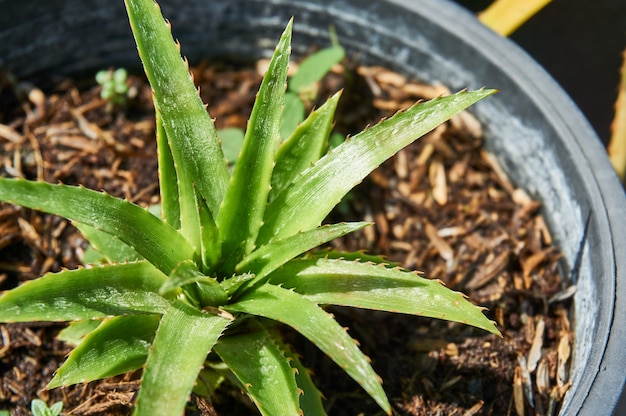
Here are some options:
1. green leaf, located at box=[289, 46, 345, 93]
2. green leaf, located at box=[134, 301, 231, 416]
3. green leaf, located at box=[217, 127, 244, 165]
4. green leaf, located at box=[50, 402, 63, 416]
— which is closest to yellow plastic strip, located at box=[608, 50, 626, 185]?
green leaf, located at box=[289, 46, 345, 93]

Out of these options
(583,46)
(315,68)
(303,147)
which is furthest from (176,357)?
(583,46)

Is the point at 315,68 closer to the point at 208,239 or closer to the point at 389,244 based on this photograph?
the point at 389,244

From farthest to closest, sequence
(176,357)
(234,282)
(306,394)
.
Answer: (306,394) → (234,282) → (176,357)

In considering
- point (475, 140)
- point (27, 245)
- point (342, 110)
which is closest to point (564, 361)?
point (475, 140)

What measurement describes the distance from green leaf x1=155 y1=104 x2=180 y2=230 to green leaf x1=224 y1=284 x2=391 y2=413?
0.24 m

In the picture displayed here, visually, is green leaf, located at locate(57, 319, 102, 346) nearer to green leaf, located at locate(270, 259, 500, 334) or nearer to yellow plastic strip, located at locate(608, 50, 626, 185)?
green leaf, located at locate(270, 259, 500, 334)

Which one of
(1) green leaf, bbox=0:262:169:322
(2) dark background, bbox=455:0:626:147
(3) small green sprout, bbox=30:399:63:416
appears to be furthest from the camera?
(2) dark background, bbox=455:0:626:147

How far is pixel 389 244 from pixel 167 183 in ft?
2.25

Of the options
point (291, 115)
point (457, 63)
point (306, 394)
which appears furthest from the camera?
point (457, 63)

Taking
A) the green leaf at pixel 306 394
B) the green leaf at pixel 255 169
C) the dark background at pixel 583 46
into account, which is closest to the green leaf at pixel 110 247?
the green leaf at pixel 255 169

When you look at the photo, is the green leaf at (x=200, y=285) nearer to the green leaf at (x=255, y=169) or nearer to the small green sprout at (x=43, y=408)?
the green leaf at (x=255, y=169)

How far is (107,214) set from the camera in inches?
47.1

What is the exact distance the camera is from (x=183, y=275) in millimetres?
1099

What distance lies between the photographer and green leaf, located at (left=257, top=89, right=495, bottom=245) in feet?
4.05
